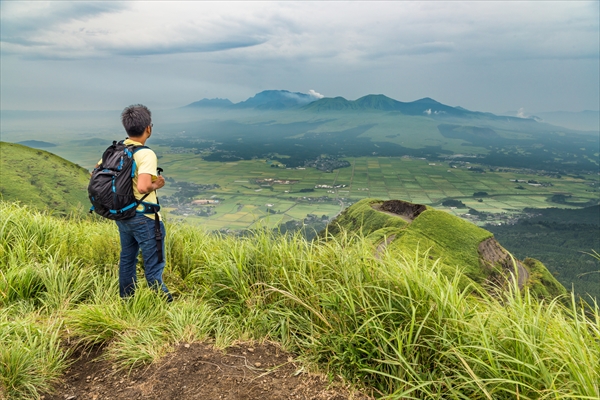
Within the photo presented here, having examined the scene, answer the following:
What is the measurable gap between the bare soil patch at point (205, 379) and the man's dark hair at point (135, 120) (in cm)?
213

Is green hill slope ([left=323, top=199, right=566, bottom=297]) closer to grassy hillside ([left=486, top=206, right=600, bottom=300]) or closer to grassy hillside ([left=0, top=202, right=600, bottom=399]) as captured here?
grassy hillside ([left=486, top=206, right=600, bottom=300])

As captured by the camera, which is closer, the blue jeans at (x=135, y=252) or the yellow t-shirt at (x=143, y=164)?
the yellow t-shirt at (x=143, y=164)

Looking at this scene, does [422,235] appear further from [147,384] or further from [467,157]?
[467,157]

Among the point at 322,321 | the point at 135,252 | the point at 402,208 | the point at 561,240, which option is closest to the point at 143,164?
the point at 135,252

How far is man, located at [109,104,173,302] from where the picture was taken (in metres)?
3.65

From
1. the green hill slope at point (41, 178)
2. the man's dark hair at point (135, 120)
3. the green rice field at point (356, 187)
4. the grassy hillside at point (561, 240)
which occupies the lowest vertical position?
the grassy hillside at point (561, 240)

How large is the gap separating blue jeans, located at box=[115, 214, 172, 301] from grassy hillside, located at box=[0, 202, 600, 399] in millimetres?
192

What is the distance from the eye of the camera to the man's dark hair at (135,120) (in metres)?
3.73

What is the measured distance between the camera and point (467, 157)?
200 meters

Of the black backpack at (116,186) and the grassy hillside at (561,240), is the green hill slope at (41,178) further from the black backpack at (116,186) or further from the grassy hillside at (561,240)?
the grassy hillside at (561,240)

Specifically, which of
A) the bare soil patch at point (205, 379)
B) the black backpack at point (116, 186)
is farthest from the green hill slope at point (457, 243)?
the bare soil patch at point (205, 379)

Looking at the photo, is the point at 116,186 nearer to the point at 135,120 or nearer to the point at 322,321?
the point at 135,120

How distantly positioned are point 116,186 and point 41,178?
27.0 m

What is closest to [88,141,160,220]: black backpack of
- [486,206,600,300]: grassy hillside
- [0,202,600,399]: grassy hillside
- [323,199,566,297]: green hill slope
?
[0,202,600,399]: grassy hillside
